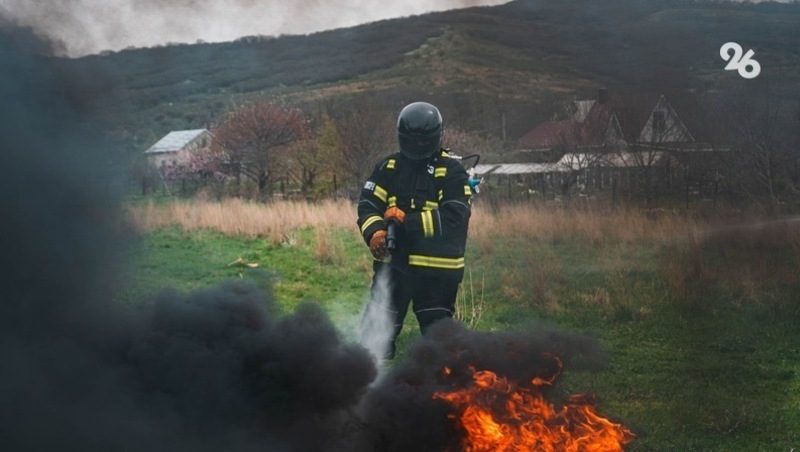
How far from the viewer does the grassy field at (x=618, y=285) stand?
679 centimetres

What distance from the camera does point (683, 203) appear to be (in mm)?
15133

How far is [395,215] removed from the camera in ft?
21.3

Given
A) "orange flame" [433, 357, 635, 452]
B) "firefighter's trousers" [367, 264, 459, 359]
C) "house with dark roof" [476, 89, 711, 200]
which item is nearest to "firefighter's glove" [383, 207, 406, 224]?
"firefighter's trousers" [367, 264, 459, 359]

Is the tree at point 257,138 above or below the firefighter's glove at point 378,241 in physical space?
above

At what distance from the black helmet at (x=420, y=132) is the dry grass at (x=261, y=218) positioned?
7.19 metres

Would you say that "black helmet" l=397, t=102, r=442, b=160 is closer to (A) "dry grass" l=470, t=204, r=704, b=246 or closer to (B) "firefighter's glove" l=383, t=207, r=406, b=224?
(B) "firefighter's glove" l=383, t=207, r=406, b=224

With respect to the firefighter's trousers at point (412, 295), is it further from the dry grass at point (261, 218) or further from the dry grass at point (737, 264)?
the dry grass at point (261, 218)

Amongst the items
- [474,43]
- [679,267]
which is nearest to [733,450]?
[679,267]

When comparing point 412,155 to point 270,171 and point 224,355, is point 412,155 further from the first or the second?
point 270,171

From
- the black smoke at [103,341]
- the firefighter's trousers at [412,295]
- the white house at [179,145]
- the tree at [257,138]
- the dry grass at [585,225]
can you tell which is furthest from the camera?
the white house at [179,145]

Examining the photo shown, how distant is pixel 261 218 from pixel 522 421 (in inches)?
440

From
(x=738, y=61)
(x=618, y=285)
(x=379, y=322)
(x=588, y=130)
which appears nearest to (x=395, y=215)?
(x=379, y=322)

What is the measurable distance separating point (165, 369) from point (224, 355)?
331mm

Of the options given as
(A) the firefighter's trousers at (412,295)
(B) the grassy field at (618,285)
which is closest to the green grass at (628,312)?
(B) the grassy field at (618,285)
